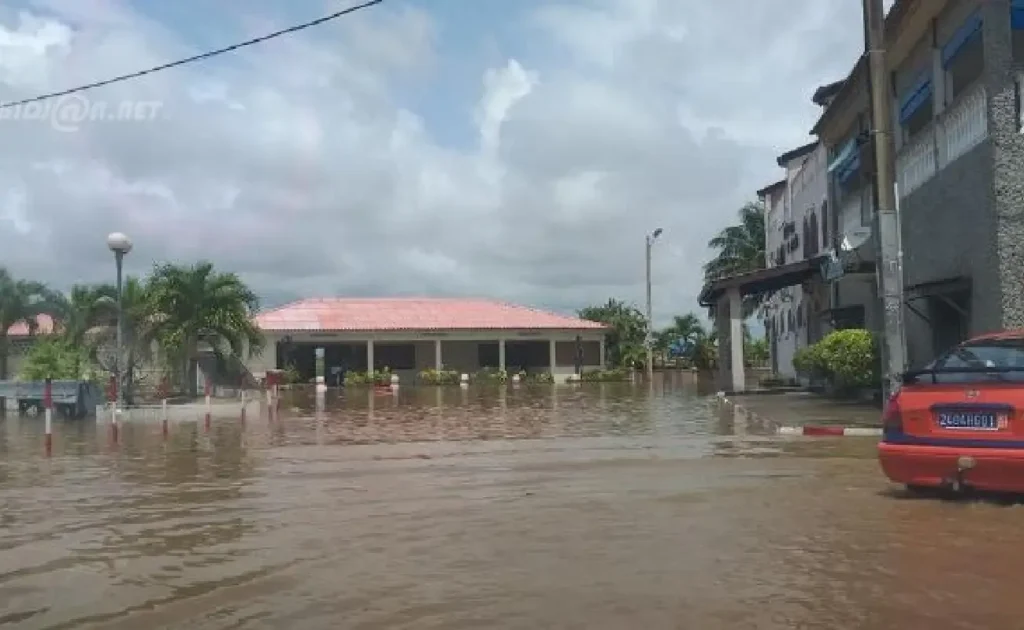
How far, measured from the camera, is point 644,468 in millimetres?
12352

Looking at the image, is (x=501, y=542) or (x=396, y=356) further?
(x=396, y=356)

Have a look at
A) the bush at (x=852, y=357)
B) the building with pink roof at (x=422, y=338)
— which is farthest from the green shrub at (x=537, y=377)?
the bush at (x=852, y=357)

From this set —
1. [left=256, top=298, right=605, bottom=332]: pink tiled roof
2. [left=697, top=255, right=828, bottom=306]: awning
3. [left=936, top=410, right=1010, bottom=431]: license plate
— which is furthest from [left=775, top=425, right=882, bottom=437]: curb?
[left=256, top=298, right=605, bottom=332]: pink tiled roof

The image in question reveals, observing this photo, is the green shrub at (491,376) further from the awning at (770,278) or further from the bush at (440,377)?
the awning at (770,278)

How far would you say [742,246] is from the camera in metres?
56.2

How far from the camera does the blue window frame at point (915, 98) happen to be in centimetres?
1955

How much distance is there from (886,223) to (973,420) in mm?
5296

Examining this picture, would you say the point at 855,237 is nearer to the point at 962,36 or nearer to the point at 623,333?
the point at 962,36

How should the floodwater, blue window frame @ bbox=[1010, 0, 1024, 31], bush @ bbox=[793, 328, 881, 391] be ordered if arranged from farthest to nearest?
1. bush @ bbox=[793, 328, 881, 391]
2. blue window frame @ bbox=[1010, 0, 1024, 31]
3. the floodwater

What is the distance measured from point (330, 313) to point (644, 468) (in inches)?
1692

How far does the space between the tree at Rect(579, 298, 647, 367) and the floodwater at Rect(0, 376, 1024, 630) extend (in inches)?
1744

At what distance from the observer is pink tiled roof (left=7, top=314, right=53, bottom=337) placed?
34438 millimetres

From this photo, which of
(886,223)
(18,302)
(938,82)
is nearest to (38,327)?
(18,302)

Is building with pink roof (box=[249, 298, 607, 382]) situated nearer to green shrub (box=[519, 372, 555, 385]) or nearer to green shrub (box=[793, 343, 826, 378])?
green shrub (box=[519, 372, 555, 385])
